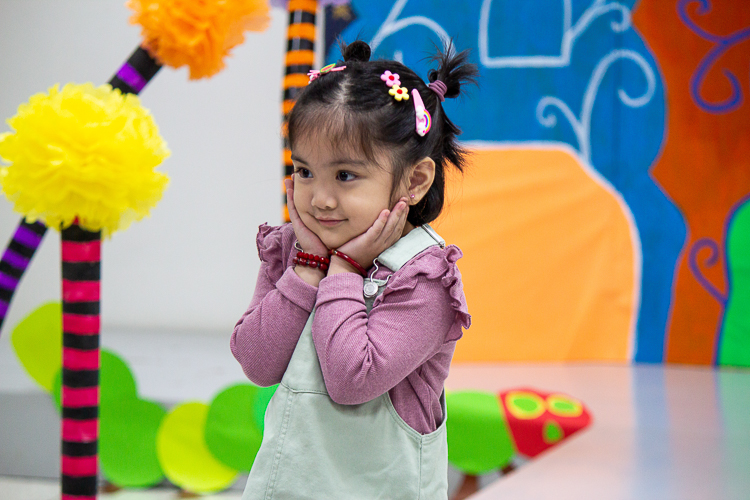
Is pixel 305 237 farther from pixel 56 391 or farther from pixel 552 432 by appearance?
pixel 56 391

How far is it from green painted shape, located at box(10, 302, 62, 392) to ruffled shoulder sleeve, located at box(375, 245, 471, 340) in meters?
1.80

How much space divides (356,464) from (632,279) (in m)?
2.40

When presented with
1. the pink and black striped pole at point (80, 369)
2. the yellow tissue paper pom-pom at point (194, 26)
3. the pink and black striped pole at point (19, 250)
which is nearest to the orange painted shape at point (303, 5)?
the yellow tissue paper pom-pom at point (194, 26)

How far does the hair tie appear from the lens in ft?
2.64

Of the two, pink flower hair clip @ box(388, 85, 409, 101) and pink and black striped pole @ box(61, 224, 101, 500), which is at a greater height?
pink flower hair clip @ box(388, 85, 409, 101)

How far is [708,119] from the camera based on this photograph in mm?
2852

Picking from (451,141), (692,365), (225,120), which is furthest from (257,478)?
(692,365)

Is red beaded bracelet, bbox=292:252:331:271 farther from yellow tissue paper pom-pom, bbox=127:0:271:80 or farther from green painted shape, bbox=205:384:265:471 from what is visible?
green painted shape, bbox=205:384:265:471

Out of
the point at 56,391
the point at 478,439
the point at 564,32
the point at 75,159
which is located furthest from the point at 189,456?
the point at 564,32

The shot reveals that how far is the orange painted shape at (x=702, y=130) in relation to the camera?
2.83 metres

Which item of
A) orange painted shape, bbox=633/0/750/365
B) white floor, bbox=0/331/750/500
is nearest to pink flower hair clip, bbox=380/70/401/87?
Answer: white floor, bbox=0/331/750/500

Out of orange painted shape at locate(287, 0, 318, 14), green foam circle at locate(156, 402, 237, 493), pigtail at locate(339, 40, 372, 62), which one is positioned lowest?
green foam circle at locate(156, 402, 237, 493)

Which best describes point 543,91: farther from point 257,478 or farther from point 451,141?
point 257,478

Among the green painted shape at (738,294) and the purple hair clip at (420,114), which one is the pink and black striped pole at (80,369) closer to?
the purple hair clip at (420,114)
